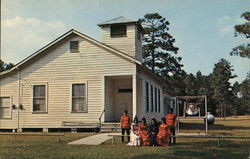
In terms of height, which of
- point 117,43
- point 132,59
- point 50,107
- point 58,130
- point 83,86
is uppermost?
point 117,43

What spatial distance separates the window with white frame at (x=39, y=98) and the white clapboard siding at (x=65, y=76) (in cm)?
35

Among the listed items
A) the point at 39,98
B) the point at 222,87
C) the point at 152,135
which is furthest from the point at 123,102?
the point at 222,87

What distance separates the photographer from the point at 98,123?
20.1 metres

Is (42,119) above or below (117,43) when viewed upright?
below

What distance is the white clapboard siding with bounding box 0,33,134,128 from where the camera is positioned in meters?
20.5

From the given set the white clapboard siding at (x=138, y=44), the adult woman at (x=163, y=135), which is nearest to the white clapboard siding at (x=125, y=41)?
the white clapboard siding at (x=138, y=44)

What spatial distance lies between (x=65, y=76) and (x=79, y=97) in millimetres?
1818

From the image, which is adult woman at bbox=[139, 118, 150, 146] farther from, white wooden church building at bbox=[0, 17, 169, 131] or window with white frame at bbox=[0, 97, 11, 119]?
window with white frame at bbox=[0, 97, 11, 119]

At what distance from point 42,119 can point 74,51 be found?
537 cm

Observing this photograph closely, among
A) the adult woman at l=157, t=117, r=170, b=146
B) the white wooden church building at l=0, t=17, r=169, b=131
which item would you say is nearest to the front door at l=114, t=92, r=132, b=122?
the white wooden church building at l=0, t=17, r=169, b=131

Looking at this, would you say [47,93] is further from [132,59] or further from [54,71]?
[132,59]

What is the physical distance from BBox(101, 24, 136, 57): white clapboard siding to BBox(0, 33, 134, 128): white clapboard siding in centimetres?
178

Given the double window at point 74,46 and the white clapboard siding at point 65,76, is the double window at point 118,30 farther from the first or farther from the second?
the double window at point 74,46

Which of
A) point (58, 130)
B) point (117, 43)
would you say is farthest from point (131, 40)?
point (58, 130)
